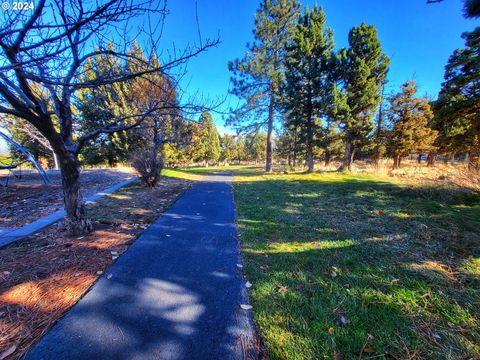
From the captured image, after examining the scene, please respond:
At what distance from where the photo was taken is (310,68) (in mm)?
13617

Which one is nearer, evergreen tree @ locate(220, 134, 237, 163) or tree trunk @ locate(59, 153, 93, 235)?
tree trunk @ locate(59, 153, 93, 235)

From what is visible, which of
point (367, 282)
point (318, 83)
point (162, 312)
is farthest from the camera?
point (318, 83)

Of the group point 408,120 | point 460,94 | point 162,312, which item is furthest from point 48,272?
point 408,120

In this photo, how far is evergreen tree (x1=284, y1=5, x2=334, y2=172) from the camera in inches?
527

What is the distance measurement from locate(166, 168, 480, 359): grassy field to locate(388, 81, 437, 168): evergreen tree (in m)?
17.9

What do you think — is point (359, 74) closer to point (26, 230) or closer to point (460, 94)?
point (460, 94)

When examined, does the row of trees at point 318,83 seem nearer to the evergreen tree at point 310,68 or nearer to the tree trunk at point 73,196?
the evergreen tree at point 310,68

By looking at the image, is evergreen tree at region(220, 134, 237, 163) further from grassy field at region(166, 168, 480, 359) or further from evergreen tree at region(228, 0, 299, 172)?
grassy field at region(166, 168, 480, 359)

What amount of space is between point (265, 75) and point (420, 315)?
1747 cm

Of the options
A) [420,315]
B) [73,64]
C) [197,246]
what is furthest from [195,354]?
[73,64]

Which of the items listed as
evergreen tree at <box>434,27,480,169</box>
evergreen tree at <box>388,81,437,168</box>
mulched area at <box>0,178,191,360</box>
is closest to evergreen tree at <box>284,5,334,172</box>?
evergreen tree at <box>434,27,480,169</box>

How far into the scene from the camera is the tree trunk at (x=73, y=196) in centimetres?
321

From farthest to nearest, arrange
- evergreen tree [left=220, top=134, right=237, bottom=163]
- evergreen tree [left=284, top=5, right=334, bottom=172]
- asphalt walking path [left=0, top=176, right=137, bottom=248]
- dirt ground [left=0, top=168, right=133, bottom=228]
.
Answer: evergreen tree [left=220, top=134, right=237, bottom=163], evergreen tree [left=284, top=5, right=334, bottom=172], dirt ground [left=0, top=168, right=133, bottom=228], asphalt walking path [left=0, top=176, right=137, bottom=248]

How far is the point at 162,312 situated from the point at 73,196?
2779mm
